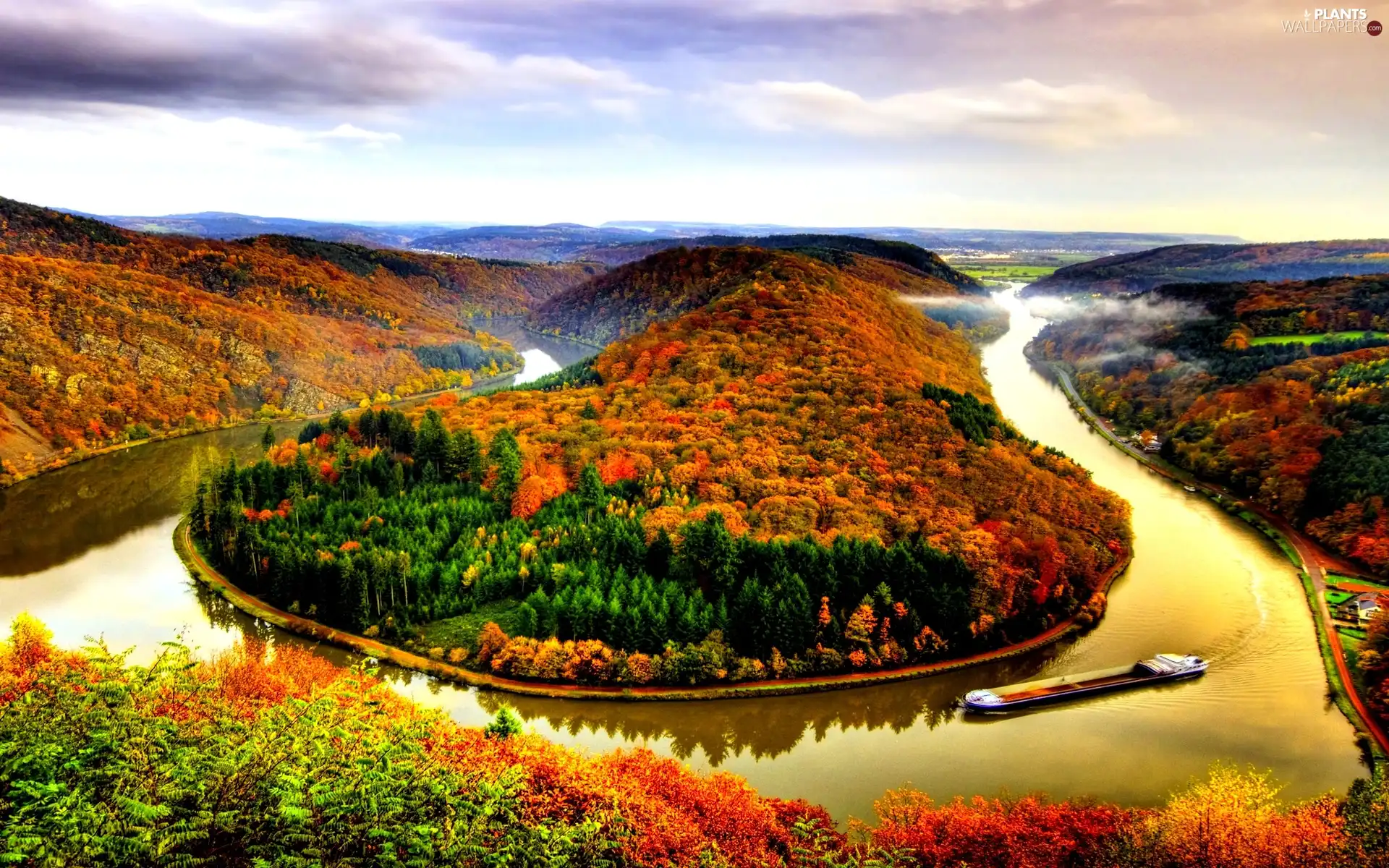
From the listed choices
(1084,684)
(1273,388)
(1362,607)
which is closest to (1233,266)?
(1273,388)

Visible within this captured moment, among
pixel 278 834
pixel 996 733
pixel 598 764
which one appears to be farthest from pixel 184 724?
pixel 996 733

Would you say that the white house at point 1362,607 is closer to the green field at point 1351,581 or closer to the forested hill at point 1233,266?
the green field at point 1351,581

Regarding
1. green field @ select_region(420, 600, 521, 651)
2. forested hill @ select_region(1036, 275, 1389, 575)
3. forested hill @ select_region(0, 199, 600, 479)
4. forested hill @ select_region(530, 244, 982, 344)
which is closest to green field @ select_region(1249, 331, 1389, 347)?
forested hill @ select_region(1036, 275, 1389, 575)

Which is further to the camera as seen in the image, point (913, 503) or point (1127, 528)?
point (1127, 528)

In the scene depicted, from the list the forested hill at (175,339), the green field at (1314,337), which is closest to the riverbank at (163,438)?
the forested hill at (175,339)

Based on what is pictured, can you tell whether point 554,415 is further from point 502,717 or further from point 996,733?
point 996,733

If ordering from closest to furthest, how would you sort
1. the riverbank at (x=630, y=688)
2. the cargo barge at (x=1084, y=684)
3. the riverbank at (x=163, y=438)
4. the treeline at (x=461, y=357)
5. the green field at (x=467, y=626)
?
1. the cargo barge at (x=1084, y=684)
2. the riverbank at (x=630, y=688)
3. the green field at (x=467, y=626)
4. the riverbank at (x=163, y=438)
5. the treeline at (x=461, y=357)

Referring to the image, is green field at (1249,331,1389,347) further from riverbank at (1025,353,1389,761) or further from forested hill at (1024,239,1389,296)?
forested hill at (1024,239,1389,296)
